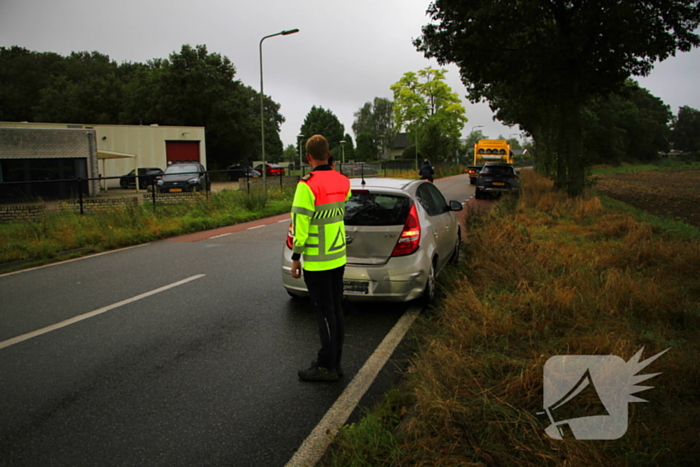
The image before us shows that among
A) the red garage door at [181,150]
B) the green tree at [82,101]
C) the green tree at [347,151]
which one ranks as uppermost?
the green tree at [82,101]

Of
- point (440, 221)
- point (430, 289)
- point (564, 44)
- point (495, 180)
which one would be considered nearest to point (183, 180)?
point (495, 180)

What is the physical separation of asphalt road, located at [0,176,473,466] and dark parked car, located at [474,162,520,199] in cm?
1789

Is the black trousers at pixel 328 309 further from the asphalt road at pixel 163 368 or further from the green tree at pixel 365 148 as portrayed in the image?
the green tree at pixel 365 148

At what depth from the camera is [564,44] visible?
1603 cm

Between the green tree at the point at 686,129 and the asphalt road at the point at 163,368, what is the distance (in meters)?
131

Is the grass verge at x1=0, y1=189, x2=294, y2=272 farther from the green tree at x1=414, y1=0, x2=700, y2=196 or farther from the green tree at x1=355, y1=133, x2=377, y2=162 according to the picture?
the green tree at x1=355, y1=133, x2=377, y2=162

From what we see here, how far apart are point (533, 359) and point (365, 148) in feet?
347

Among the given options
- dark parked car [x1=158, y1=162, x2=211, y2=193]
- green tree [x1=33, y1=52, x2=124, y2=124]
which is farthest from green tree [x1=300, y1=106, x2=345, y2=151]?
dark parked car [x1=158, y1=162, x2=211, y2=193]

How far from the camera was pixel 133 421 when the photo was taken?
3590 mm

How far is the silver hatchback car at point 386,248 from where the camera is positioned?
5820mm

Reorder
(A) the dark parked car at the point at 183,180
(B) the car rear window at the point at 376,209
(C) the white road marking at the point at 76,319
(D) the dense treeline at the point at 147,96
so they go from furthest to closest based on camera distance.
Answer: (D) the dense treeline at the point at 147,96
(A) the dark parked car at the point at 183,180
(B) the car rear window at the point at 376,209
(C) the white road marking at the point at 76,319

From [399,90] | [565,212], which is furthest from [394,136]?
[565,212]

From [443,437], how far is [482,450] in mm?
241

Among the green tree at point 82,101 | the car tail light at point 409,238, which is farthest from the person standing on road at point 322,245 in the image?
the green tree at point 82,101
